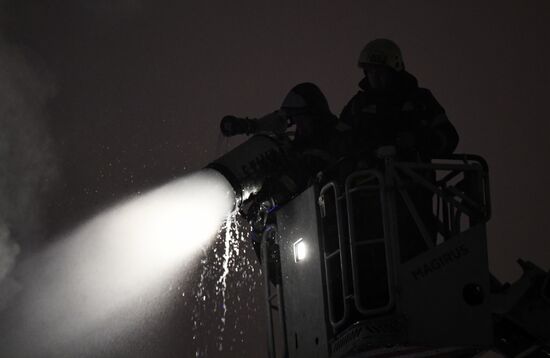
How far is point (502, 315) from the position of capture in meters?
8.76

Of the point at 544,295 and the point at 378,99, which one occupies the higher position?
the point at 378,99

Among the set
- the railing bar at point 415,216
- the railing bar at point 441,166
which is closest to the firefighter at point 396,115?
the railing bar at point 441,166

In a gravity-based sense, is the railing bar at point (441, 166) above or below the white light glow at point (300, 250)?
above

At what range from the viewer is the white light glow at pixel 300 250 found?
9.42 m

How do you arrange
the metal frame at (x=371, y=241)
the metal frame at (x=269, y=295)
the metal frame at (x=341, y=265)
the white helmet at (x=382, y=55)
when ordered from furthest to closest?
the metal frame at (x=269, y=295)
the white helmet at (x=382, y=55)
the metal frame at (x=341, y=265)
the metal frame at (x=371, y=241)

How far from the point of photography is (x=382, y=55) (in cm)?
990

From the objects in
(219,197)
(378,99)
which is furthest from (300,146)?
(378,99)

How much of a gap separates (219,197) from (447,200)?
3.49 meters

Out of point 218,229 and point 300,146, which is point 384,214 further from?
point 218,229

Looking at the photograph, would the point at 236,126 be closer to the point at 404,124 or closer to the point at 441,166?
the point at 404,124

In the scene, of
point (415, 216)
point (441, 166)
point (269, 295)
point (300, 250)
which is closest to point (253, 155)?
point (269, 295)

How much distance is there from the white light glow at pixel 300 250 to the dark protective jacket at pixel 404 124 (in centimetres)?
114

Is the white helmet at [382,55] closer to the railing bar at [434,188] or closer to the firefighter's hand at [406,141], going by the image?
the firefighter's hand at [406,141]

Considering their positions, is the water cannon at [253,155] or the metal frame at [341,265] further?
the water cannon at [253,155]
